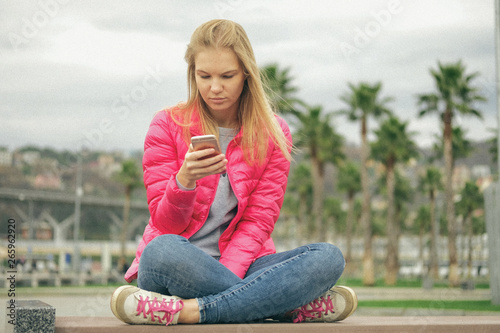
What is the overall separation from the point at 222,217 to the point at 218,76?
63 centimetres

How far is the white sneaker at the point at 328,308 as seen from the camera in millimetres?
2545

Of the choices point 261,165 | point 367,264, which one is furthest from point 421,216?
point 261,165

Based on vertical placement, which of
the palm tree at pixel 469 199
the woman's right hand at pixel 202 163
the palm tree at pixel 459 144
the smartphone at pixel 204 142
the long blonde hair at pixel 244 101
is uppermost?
the palm tree at pixel 459 144

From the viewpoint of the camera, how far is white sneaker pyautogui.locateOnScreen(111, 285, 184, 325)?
A: 2.29 meters

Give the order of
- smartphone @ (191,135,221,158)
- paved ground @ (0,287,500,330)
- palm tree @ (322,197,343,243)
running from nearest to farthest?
smartphone @ (191,135,221,158), paved ground @ (0,287,500,330), palm tree @ (322,197,343,243)

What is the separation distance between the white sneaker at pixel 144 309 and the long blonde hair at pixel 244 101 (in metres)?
0.80

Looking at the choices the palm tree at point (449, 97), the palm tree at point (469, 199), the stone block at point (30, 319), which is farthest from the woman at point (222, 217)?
the palm tree at point (469, 199)

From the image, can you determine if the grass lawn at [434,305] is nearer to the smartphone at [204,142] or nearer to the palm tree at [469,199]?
the smartphone at [204,142]

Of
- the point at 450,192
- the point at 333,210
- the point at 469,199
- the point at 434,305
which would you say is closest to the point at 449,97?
the point at 450,192

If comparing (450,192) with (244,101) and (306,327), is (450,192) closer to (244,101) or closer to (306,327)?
(244,101)

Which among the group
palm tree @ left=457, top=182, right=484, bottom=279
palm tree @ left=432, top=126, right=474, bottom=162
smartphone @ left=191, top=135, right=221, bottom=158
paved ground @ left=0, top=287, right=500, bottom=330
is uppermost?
palm tree @ left=432, top=126, right=474, bottom=162

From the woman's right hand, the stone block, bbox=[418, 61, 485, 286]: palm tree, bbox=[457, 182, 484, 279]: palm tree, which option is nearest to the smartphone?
the woman's right hand

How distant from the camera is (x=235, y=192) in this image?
8.96 ft

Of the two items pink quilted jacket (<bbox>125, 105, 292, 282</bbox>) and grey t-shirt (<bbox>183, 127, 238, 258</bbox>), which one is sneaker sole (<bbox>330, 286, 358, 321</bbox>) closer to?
pink quilted jacket (<bbox>125, 105, 292, 282</bbox>)
